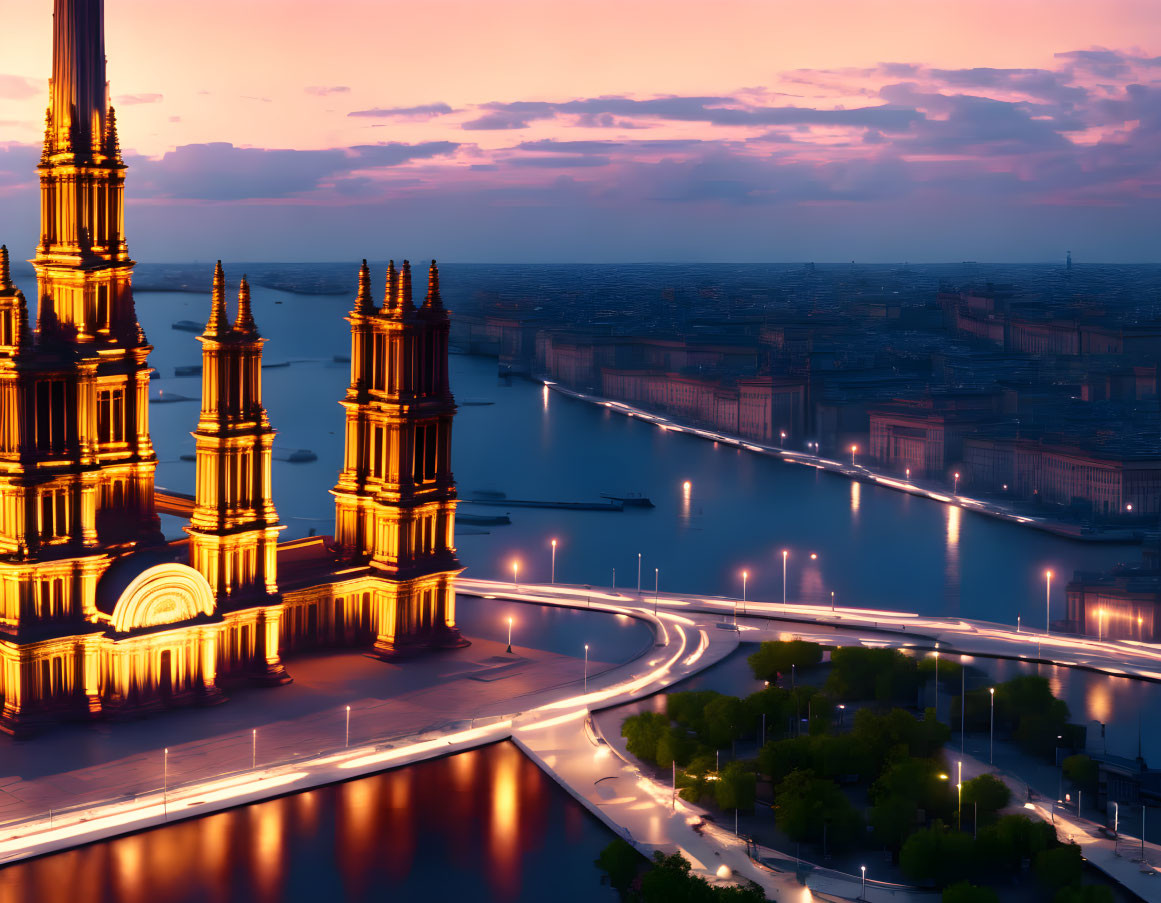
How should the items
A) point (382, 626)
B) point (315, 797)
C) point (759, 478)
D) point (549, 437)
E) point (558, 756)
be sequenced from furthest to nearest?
point (549, 437) → point (759, 478) → point (382, 626) → point (558, 756) → point (315, 797)

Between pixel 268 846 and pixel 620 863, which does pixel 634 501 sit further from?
pixel 620 863

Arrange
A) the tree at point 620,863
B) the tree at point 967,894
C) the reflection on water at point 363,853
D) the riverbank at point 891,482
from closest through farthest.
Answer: the tree at point 967,894
the tree at point 620,863
the reflection on water at point 363,853
the riverbank at point 891,482

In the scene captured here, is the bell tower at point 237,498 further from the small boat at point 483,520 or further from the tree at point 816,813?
the small boat at point 483,520

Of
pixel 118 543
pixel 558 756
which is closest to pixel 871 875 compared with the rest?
pixel 558 756

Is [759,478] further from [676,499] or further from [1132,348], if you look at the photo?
[1132,348]

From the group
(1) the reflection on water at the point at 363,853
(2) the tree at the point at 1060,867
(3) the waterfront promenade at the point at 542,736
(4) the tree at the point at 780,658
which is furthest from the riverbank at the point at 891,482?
(2) the tree at the point at 1060,867

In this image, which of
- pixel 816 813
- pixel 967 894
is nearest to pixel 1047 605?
pixel 816 813
